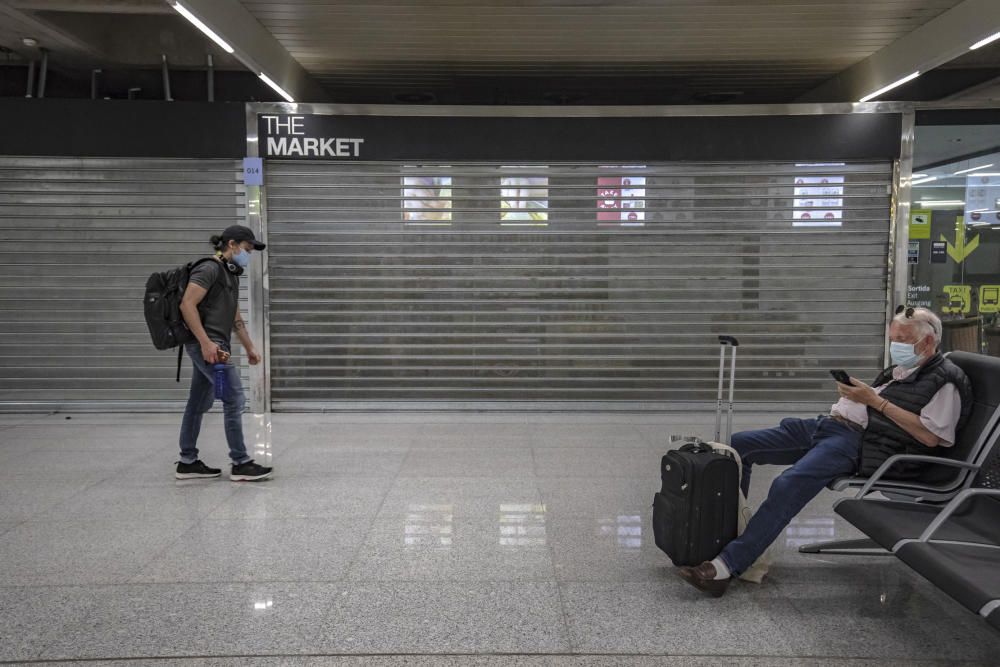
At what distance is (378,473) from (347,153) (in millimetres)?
3634

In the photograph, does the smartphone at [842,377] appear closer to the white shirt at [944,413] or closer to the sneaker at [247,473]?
the white shirt at [944,413]

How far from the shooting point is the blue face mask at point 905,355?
11.4 ft

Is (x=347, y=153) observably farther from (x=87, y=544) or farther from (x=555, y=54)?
(x=87, y=544)

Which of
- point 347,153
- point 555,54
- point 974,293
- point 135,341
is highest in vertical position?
point 555,54

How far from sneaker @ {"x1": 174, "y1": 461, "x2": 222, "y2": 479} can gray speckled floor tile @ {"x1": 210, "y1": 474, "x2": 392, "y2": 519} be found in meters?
0.32

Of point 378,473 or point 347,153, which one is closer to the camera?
point 378,473

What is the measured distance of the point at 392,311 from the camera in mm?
7691

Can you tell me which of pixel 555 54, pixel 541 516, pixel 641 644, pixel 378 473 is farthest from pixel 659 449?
pixel 555 54

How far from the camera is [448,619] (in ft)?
10.2

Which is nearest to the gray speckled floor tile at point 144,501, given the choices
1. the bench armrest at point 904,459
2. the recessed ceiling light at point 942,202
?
the bench armrest at point 904,459

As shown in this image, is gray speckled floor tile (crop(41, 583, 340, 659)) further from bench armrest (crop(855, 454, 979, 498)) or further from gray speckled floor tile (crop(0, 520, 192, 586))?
bench armrest (crop(855, 454, 979, 498))

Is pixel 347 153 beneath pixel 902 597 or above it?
above

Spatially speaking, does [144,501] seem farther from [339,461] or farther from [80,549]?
[339,461]

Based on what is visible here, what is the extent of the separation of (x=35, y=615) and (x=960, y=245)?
348 inches
